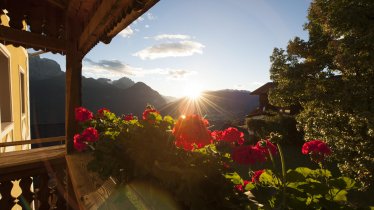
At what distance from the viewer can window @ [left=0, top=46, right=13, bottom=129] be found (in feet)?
20.2

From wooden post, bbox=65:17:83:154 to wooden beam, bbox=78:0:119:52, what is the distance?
22cm

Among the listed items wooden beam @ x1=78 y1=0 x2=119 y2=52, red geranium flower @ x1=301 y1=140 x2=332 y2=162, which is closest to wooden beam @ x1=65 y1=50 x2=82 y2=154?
wooden beam @ x1=78 y1=0 x2=119 y2=52

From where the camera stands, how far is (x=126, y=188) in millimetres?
1787

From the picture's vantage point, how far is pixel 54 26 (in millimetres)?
3926

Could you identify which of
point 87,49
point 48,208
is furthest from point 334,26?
point 48,208

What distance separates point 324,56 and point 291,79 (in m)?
1.70

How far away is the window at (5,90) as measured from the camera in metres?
6.16

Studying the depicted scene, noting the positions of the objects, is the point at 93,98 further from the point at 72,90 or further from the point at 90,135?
the point at 90,135

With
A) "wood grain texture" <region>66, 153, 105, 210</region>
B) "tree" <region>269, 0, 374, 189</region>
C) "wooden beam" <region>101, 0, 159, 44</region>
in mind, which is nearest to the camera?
"wooden beam" <region>101, 0, 159, 44</region>

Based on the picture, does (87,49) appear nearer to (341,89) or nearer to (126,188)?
(126,188)

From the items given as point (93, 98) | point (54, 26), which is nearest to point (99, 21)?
point (54, 26)

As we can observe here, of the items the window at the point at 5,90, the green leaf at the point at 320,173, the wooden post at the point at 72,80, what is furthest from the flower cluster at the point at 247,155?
Answer: the window at the point at 5,90

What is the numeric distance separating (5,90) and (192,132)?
6579 mm

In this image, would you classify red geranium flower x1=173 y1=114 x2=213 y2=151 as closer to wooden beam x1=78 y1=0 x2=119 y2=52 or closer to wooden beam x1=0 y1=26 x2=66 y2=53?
wooden beam x1=78 y1=0 x2=119 y2=52
